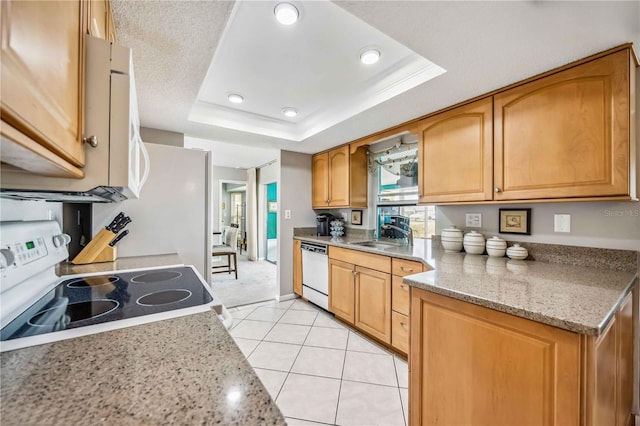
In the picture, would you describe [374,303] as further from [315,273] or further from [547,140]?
[547,140]

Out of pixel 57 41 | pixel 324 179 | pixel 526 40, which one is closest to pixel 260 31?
pixel 57 41

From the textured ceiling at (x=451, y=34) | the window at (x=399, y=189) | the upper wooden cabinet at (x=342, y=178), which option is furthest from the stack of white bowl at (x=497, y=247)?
the upper wooden cabinet at (x=342, y=178)

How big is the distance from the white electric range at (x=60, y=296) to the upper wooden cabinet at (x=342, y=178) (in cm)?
215

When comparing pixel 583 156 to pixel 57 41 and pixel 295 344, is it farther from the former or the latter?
pixel 295 344

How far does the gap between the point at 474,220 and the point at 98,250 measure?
2731 mm

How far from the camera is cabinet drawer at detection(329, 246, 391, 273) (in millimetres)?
2258

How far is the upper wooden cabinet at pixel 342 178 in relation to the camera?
3096mm

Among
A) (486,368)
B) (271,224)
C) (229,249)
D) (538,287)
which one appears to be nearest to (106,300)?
(486,368)

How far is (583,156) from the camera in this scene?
142 centimetres

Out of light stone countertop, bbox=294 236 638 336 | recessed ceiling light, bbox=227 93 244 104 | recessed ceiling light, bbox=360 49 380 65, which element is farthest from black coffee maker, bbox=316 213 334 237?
recessed ceiling light, bbox=360 49 380 65

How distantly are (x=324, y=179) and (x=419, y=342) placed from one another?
8.24 feet

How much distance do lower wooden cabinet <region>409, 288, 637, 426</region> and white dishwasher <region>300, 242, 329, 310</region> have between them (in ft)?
5.76

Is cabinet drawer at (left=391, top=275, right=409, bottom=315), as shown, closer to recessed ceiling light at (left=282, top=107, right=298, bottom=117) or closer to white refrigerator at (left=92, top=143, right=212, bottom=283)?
white refrigerator at (left=92, top=143, right=212, bottom=283)

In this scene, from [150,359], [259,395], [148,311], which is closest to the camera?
[259,395]
